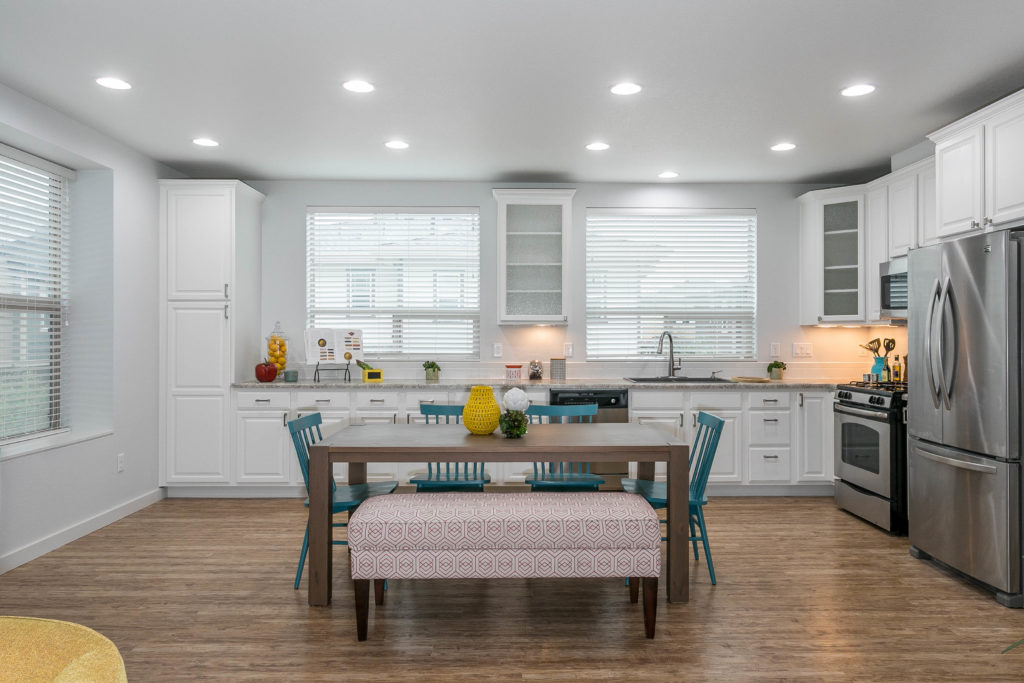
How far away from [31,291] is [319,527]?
257 centimetres

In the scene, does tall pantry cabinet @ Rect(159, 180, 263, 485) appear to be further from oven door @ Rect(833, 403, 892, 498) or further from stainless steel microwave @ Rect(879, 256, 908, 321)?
stainless steel microwave @ Rect(879, 256, 908, 321)

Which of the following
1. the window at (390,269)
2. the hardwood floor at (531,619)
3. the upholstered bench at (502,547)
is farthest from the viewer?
the window at (390,269)

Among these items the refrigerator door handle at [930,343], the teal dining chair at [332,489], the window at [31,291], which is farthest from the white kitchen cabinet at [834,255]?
the window at [31,291]

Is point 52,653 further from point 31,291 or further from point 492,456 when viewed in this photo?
point 31,291

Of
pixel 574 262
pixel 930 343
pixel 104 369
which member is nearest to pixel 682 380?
pixel 574 262

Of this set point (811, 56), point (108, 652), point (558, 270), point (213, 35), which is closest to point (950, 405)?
point (811, 56)

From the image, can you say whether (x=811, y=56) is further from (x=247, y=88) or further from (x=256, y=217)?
(x=256, y=217)

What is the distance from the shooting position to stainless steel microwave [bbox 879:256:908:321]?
4.58 meters

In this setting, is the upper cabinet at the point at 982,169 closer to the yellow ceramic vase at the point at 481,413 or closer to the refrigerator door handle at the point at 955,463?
the refrigerator door handle at the point at 955,463

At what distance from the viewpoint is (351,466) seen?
3.71 m

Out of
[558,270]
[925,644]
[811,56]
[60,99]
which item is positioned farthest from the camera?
[558,270]

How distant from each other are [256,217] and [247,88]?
2162mm

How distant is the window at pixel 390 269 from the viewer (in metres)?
5.70

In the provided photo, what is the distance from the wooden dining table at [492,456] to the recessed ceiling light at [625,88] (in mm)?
1807
